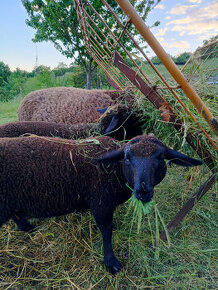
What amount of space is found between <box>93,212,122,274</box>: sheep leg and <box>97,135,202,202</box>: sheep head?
0.56 m

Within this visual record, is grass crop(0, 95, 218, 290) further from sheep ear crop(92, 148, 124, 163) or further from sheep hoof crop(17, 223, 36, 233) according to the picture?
sheep ear crop(92, 148, 124, 163)

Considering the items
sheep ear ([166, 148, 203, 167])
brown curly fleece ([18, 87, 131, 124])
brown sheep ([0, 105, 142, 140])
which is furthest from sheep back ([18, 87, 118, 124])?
sheep ear ([166, 148, 203, 167])

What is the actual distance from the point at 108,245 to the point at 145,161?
1066 mm

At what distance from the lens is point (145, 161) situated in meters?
1.77

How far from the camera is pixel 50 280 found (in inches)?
82.3

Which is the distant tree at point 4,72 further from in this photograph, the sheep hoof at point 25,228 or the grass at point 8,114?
the sheep hoof at point 25,228

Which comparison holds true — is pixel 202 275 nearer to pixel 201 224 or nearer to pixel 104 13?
pixel 201 224

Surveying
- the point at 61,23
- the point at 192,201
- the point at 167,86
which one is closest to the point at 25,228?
the point at 192,201

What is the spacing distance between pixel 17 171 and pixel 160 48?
157 centimetres

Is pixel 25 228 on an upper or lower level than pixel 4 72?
lower

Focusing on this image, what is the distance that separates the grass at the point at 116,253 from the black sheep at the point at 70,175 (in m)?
0.21

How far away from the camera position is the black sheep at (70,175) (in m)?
1.95

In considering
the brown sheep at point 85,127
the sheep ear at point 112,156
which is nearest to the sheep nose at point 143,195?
the sheep ear at point 112,156

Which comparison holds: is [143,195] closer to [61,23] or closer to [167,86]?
[167,86]
